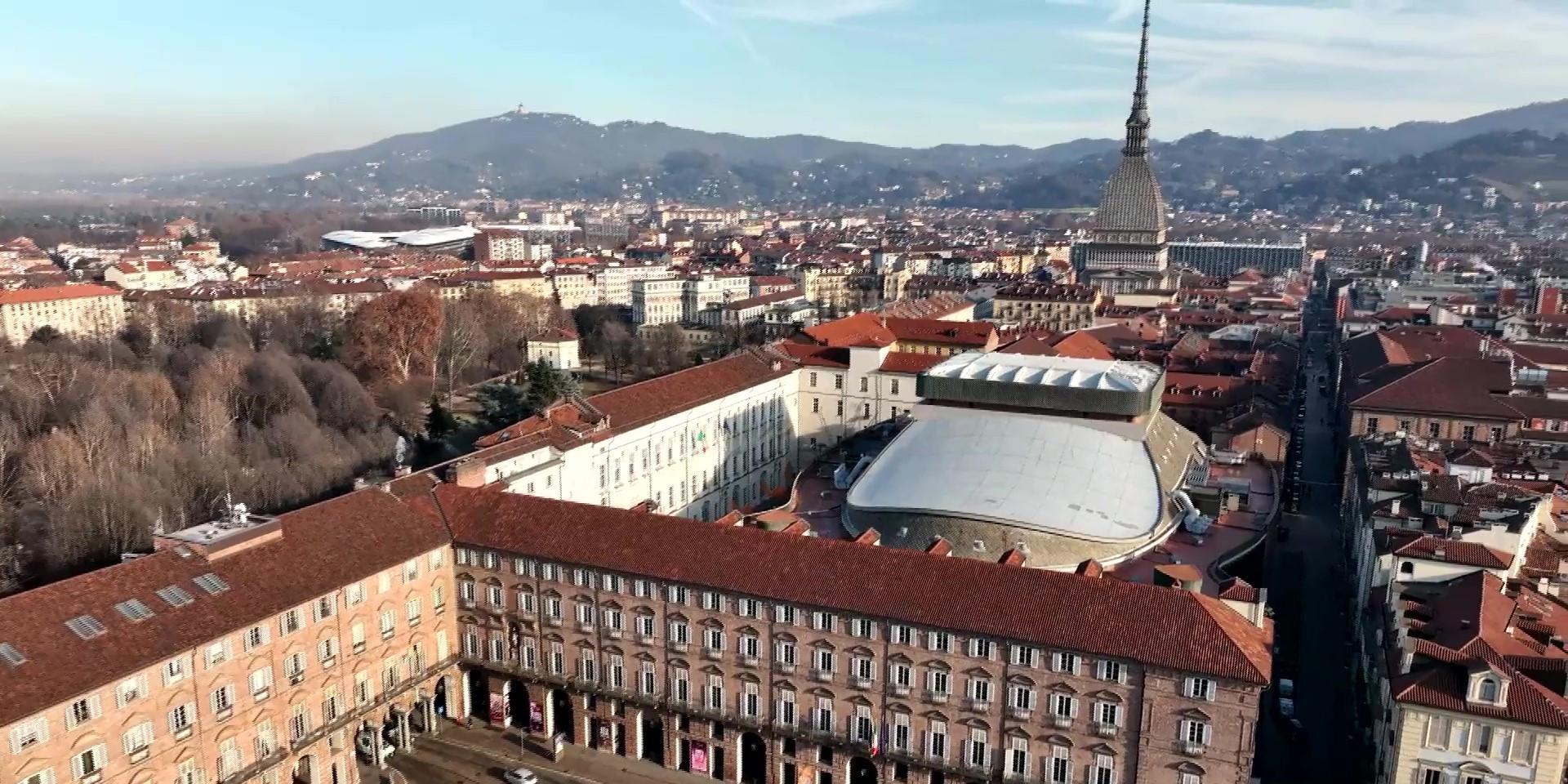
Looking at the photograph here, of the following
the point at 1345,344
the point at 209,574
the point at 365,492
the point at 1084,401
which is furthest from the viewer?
the point at 1345,344

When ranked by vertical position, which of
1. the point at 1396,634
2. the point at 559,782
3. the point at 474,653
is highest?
the point at 1396,634

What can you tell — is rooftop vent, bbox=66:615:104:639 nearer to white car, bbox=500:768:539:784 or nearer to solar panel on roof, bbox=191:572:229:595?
solar panel on roof, bbox=191:572:229:595

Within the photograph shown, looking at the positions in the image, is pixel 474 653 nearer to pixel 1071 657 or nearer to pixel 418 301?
pixel 1071 657

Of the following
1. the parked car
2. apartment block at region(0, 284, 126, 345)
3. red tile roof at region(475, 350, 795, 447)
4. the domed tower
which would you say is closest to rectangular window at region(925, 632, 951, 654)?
the parked car

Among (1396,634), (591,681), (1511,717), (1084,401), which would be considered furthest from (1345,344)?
(591,681)

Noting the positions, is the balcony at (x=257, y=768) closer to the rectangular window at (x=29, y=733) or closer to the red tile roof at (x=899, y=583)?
the rectangular window at (x=29, y=733)

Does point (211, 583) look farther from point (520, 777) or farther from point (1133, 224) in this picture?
point (1133, 224)

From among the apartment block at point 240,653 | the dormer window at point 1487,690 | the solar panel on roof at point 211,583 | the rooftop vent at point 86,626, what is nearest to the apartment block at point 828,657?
the apartment block at point 240,653
